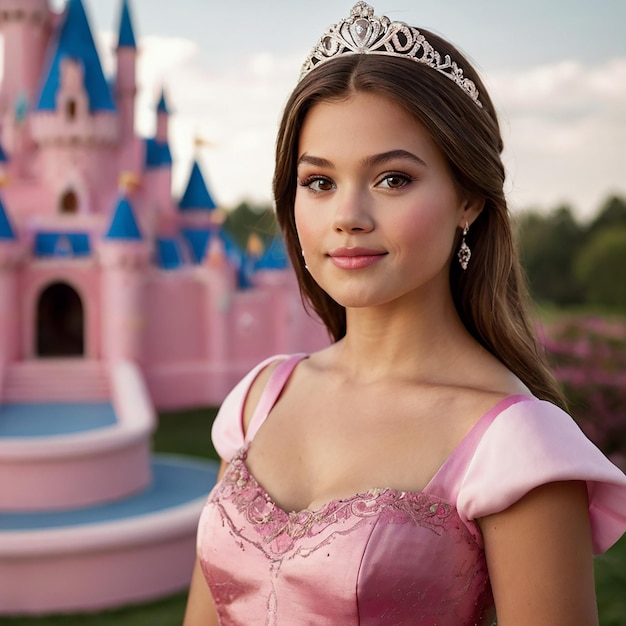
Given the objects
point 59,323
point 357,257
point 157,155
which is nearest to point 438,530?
point 357,257

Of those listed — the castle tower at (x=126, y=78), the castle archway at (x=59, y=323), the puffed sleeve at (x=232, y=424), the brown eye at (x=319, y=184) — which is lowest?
the castle archway at (x=59, y=323)

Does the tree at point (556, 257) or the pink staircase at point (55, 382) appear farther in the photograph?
the tree at point (556, 257)

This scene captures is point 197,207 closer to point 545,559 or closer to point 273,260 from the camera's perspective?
point 273,260

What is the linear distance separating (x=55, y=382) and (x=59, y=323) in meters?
1.68

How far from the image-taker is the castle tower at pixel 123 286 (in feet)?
44.8

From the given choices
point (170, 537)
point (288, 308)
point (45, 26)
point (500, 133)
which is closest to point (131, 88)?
point (45, 26)

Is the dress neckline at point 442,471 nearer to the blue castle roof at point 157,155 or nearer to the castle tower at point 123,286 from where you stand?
the castle tower at point 123,286

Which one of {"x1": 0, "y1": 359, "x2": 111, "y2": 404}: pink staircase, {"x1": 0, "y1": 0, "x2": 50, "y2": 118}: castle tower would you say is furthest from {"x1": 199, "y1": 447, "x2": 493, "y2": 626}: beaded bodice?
{"x1": 0, "y1": 0, "x2": 50, "y2": 118}: castle tower

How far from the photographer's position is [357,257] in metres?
1.78

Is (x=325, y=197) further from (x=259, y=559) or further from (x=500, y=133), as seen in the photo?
(x=259, y=559)

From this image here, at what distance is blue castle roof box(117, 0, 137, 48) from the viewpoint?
1574cm

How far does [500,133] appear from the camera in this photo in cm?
191

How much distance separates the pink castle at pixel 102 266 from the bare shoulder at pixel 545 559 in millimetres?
9240

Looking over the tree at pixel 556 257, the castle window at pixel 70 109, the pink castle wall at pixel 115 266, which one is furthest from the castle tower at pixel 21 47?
the tree at pixel 556 257
